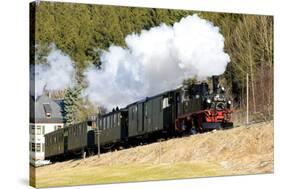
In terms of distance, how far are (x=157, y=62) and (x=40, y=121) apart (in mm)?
3597

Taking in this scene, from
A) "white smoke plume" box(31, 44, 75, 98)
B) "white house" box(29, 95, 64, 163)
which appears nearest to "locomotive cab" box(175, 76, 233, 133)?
"white smoke plume" box(31, 44, 75, 98)

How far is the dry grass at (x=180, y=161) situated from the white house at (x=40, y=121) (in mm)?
462

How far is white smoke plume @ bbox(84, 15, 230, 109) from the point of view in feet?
69.7

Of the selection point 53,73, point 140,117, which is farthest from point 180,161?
point 53,73

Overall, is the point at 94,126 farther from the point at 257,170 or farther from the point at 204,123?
the point at 257,170

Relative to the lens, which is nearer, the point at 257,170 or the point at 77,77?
the point at 77,77

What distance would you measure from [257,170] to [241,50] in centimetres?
331

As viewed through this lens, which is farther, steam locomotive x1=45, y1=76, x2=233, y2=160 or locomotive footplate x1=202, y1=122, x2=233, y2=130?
locomotive footplate x1=202, y1=122, x2=233, y2=130

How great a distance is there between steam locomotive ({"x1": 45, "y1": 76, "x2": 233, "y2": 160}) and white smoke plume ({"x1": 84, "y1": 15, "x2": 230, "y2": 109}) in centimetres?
37

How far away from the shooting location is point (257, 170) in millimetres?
23250

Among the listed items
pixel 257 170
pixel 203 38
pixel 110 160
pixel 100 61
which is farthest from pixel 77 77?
pixel 257 170

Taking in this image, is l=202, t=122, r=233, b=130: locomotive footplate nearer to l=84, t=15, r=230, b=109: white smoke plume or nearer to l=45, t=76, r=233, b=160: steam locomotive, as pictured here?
l=45, t=76, r=233, b=160: steam locomotive

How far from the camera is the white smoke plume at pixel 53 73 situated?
19969mm

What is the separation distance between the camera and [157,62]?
71.6ft
